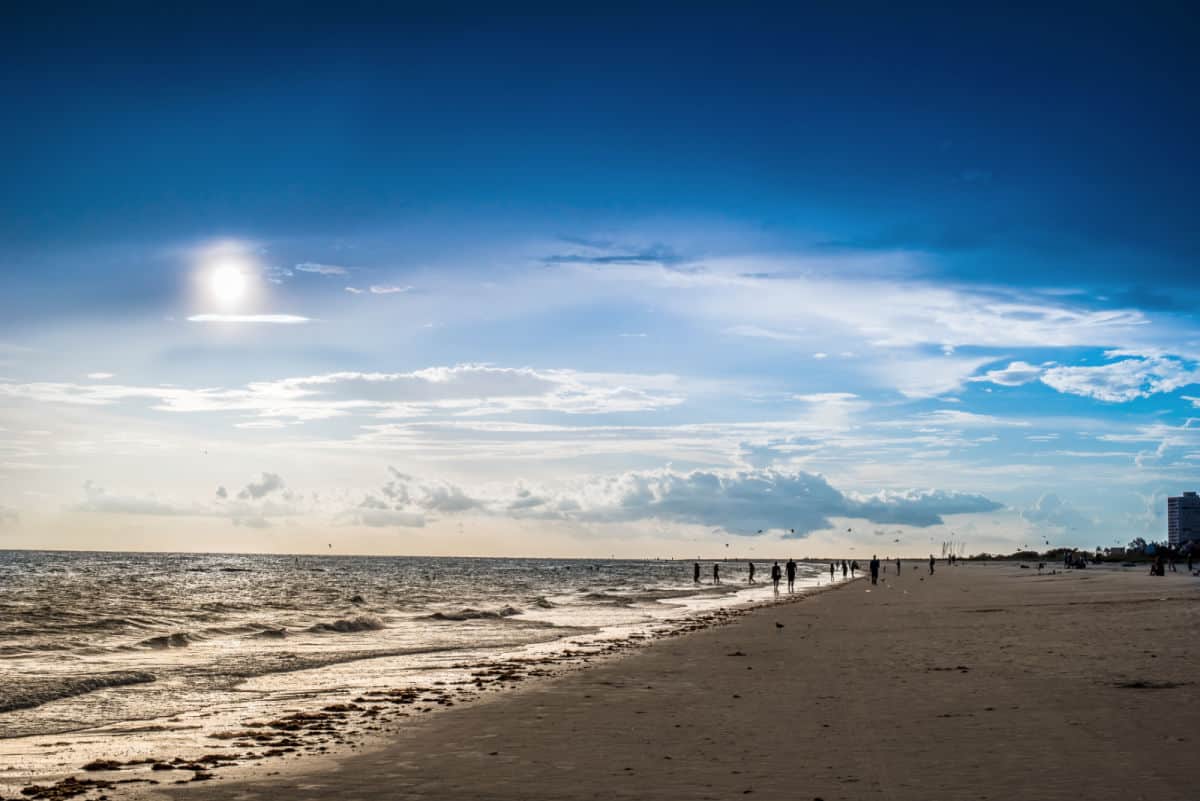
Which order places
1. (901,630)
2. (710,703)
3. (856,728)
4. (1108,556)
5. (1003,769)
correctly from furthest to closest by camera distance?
(1108,556)
(901,630)
(710,703)
(856,728)
(1003,769)

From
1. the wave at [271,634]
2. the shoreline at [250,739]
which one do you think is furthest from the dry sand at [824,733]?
the wave at [271,634]

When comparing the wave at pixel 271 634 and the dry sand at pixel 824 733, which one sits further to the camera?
the wave at pixel 271 634

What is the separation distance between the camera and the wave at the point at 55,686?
699 inches

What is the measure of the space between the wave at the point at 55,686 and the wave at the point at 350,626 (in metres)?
14.0

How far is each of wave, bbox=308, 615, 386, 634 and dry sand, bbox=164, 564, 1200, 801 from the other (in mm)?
17450

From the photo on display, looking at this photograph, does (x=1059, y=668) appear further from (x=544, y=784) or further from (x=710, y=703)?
(x=544, y=784)

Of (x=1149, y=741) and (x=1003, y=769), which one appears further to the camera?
(x=1149, y=741)

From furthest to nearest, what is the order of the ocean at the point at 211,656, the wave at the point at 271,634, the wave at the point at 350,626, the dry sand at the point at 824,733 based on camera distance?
the wave at the point at 350,626 < the wave at the point at 271,634 < the ocean at the point at 211,656 < the dry sand at the point at 824,733

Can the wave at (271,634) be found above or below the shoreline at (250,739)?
below

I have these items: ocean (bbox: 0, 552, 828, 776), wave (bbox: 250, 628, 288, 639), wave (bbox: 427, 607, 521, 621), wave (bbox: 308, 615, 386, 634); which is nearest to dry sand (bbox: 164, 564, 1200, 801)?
ocean (bbox: 0, 552, 828, 776)

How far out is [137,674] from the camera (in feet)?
71.4

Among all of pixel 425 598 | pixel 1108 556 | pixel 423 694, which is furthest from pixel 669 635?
pixel 1108 556

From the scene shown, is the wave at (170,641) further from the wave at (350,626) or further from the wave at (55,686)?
the wave at (55,686)

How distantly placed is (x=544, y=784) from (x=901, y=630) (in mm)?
21925
